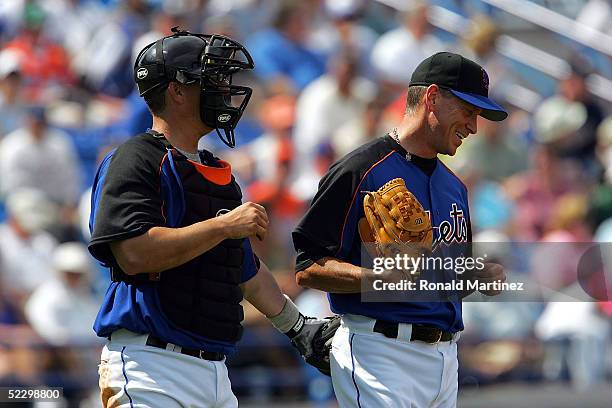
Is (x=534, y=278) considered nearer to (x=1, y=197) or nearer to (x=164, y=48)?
(x=1, y=197)

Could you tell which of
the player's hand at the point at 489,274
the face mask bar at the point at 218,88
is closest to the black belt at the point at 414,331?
the player's hand at the point at 489,274

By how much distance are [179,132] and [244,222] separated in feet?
1.75

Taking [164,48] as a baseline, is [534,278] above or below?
below

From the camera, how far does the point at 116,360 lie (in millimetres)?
3910

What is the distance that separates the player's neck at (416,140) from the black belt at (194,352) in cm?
111

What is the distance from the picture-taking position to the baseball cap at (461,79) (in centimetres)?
441

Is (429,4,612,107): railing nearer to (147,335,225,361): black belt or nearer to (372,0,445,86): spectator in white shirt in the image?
(372,0,445,86): spectator in white shirt

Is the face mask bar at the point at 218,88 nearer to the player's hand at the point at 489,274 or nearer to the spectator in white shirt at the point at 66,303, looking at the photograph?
the player's hand at the point at 489,274

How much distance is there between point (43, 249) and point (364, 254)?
4.67m

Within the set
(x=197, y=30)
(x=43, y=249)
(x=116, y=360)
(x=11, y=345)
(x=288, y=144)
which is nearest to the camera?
(x=116, y=360)

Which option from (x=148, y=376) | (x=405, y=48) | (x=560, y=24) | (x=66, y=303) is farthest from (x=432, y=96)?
(x=560, y=24)

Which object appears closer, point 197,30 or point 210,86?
point 210,86

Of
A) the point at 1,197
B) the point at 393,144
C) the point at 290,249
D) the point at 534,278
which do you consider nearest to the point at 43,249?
the point at 1,197

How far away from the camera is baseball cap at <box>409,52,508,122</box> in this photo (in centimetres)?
441
